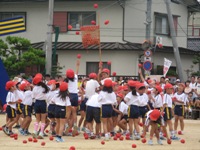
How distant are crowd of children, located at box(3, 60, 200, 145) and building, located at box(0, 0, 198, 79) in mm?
15637

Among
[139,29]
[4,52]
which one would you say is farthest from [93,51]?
[4,52]

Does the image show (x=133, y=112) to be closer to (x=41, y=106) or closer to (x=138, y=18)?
(x=41, y=106)

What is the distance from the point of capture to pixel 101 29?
34.8 m

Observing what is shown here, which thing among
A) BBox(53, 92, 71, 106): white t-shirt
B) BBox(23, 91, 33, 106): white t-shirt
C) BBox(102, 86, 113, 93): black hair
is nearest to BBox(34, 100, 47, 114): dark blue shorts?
BBox(53, 92, 71, 106): white t-shirt

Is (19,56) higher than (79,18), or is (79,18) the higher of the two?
(79,18)

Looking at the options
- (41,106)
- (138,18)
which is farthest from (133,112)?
(138,18)

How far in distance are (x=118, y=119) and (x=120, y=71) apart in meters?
16.1

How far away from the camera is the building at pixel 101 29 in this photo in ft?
112

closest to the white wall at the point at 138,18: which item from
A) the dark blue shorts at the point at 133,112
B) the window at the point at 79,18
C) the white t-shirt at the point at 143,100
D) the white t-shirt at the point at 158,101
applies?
the window at the point at 79,18

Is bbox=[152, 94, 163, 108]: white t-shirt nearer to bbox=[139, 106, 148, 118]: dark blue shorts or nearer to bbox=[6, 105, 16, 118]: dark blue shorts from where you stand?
bbox=[139, 106, 148, 118]: dark blue shorts

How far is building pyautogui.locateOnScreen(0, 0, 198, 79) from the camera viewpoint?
3425cm

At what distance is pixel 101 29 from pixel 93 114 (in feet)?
60.0

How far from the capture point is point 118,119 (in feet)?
59.7

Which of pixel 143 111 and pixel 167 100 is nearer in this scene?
pixel 167 100
